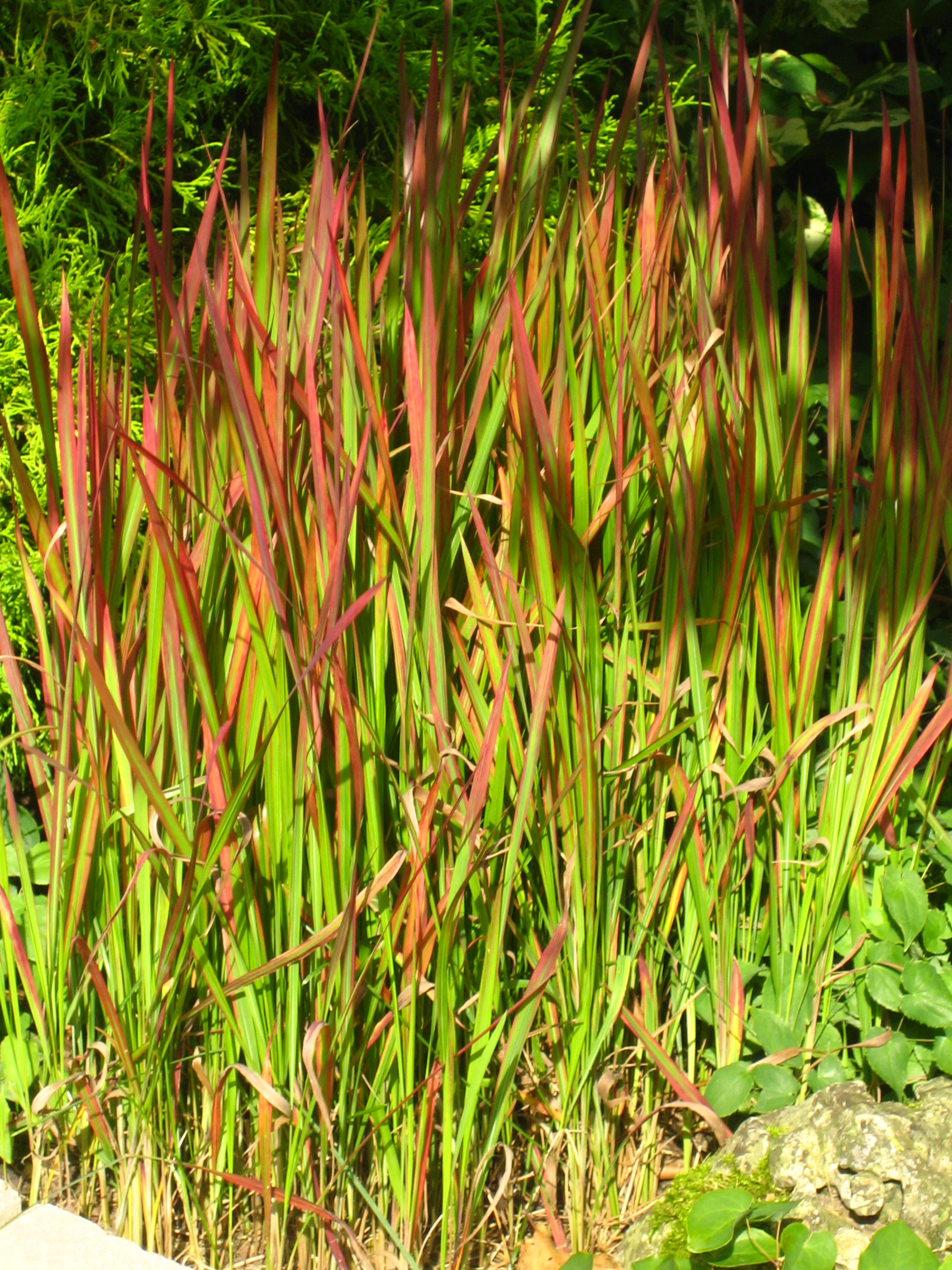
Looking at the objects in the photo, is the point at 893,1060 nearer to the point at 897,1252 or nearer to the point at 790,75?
the point at 897,1252

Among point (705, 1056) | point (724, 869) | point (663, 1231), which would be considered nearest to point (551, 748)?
point (724, 869)

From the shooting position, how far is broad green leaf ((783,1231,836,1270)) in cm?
116

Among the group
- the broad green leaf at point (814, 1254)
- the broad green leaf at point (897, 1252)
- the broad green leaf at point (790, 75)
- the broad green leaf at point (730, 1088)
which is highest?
the broad green leaf at point (790, 75)


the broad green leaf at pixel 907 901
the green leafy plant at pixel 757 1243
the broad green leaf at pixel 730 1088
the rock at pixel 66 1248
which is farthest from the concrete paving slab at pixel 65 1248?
the broad green leaf at pixel 907 901

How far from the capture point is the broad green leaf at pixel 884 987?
1.43 metres

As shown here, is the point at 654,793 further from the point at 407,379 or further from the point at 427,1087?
the point at 407,379

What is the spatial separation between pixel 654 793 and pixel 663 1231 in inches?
23.0

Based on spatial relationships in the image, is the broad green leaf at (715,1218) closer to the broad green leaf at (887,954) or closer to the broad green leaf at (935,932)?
the broad green leaf at (887,954)

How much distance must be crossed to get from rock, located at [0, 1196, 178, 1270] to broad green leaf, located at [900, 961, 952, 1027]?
1046 mm

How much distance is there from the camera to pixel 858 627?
1466mm

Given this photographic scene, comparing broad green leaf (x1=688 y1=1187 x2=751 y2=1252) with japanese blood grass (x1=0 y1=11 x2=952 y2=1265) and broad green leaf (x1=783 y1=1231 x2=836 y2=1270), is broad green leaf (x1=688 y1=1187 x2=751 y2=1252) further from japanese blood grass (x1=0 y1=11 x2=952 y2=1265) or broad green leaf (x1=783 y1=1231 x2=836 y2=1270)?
japanese blood grass (x1=0 y1=11 x2=952 y2=1265)

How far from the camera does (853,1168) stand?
1302 mm

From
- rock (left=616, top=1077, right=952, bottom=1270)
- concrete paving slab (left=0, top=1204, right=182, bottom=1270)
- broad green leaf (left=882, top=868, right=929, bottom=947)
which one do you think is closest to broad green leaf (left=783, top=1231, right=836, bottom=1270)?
rock (left=616, top=1077, right=952, bottom=1270)

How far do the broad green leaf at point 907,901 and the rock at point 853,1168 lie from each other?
25 cm
